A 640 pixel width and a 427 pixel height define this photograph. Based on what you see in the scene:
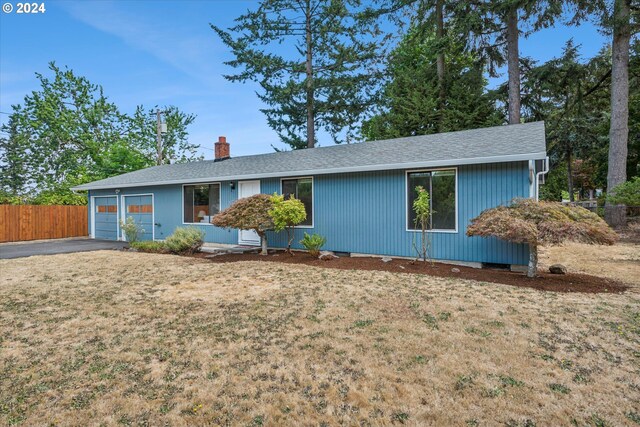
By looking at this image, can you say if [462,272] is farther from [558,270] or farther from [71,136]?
[71,136]

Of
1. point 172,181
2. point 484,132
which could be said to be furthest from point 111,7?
point 484,132

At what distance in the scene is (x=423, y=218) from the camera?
7.86 meters

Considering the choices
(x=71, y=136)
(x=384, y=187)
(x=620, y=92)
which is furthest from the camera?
(x=71, y=136)

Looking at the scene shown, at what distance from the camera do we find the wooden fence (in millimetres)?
15141

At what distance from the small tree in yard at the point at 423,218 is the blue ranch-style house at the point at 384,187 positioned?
15 centimetres

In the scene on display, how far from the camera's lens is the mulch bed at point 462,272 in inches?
241

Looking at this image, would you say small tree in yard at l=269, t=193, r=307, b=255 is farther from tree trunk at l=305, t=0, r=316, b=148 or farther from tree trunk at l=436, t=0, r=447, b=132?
tree trunk at l=436, t=0, r=447, b=132

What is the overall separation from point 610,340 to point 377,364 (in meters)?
2.55

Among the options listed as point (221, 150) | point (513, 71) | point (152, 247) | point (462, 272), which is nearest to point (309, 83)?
point (221, 150)

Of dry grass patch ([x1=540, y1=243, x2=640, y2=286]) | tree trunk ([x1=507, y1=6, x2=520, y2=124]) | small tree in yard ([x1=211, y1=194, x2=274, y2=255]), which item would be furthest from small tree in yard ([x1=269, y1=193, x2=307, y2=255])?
tree trunk ([x1=507, y1=6, x2=520, y2=124])

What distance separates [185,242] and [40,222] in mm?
10071

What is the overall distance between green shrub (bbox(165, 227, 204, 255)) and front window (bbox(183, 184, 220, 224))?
5.50ft

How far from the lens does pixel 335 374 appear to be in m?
3.04

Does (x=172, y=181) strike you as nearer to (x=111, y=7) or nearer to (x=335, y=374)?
(x=111, y=7)
